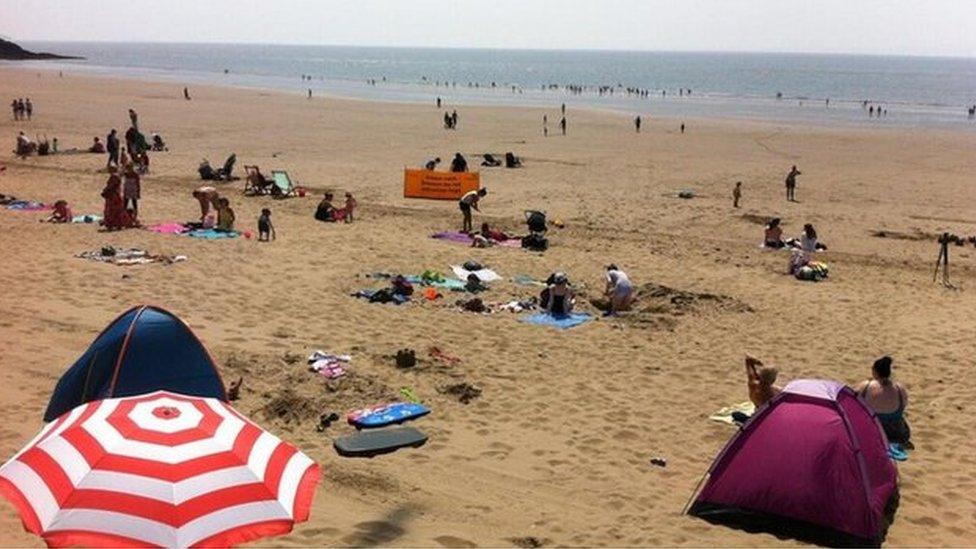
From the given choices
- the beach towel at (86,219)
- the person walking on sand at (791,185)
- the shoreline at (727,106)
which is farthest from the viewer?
the shoreline at (727,106)

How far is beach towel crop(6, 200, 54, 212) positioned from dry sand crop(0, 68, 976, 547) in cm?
132

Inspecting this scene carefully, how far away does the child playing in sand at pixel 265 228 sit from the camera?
718 inches

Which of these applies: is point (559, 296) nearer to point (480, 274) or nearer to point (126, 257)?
point (480, 274)

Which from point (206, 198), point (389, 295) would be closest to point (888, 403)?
point (389, 295)

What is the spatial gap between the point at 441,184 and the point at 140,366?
17.7 metres

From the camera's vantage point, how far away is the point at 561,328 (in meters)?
13.6

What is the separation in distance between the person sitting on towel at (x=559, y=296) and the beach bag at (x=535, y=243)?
495 cm

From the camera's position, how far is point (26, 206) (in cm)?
2062

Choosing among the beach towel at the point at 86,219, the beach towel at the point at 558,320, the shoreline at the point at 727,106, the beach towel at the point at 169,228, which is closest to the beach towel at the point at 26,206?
the beach towel at the point at 86,219

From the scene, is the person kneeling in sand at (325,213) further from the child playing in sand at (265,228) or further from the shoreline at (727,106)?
the shoreline at (727,106)

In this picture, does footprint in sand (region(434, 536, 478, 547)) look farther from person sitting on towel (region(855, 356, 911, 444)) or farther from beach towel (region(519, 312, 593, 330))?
beach towel (region(519, 312, 593, 330))

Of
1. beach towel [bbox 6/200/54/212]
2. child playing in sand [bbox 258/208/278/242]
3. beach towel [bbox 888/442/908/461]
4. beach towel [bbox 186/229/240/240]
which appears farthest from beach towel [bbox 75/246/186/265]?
beach towel [bbox 888/442/908/461]

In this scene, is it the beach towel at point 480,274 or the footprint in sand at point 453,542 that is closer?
the footprint in sand at point 453,542

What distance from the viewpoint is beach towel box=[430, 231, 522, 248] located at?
19.7m
